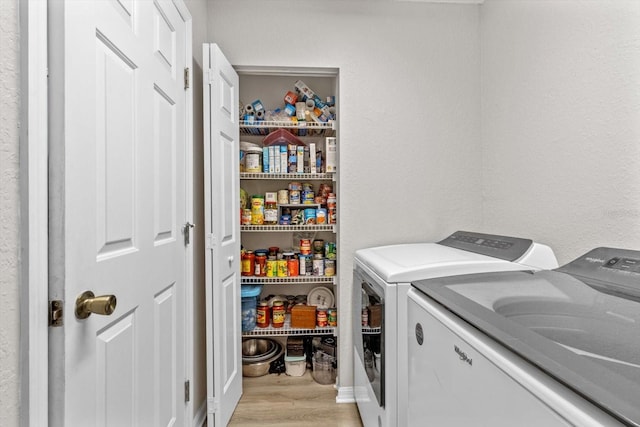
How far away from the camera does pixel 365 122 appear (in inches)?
80.2

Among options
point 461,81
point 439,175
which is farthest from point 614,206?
point 461,81

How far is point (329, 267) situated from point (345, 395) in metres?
0.79

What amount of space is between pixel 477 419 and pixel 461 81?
2.01 metres

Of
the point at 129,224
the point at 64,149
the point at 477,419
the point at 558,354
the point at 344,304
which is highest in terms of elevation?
the point at 64,149

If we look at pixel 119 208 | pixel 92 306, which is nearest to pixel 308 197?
pixel 119 208

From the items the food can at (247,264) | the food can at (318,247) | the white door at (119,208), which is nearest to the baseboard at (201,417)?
the white door at (119,208)

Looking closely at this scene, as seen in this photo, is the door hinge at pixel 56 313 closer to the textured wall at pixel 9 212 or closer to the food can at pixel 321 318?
the textured wall at pixel 9 212

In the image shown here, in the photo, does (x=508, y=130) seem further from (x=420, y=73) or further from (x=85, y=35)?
(x=85, y=35)

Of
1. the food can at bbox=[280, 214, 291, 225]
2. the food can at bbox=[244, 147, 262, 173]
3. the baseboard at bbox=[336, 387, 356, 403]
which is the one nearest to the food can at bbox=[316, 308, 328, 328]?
the baseboard at bbox=[336, 387, 356, 403]

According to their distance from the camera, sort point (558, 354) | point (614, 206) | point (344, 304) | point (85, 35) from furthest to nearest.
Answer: point (344, 304), point (614, 206), point (85, 35), point (558, 354)

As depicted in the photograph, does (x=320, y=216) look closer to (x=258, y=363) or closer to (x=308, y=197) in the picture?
(x=308, y=197)

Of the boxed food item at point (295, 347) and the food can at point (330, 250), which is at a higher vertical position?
the food can at point (330, 250)

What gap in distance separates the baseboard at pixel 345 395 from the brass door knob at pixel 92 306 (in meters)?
1.64

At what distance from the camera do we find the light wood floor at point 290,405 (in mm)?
1805
